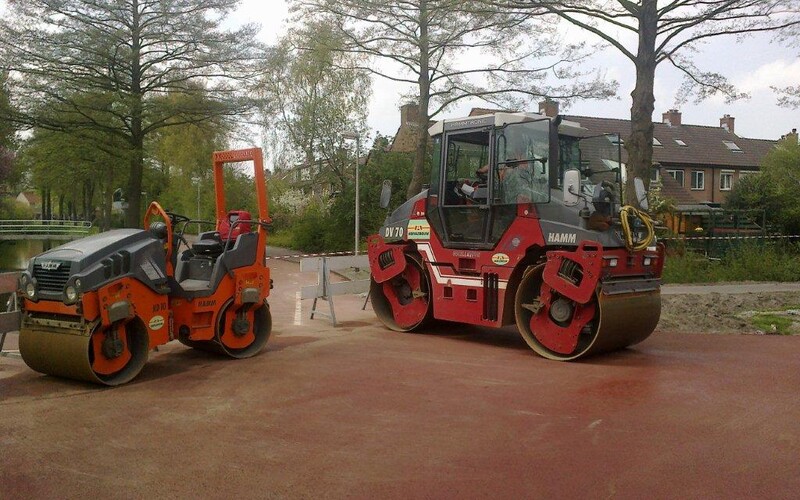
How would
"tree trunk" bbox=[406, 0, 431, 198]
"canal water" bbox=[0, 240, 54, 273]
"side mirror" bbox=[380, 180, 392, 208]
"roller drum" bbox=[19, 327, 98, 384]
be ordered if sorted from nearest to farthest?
"roller drum" bbox=[19, 327, 98, 384], "side mirror" bbox=[380, 180, 392, 208], "tree trunk" bbox=[406, 0, 431, 198], "canal water" bbox=[0, 240, 54, 273]

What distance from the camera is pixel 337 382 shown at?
7.31 m

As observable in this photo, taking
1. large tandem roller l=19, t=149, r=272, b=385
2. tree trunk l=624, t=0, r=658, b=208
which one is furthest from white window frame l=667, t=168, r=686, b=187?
large tandem roller l=19, t=149, r=272, b=385

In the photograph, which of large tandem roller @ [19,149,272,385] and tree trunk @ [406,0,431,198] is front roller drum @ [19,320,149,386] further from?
tree trunk @ [406,0,431,198]

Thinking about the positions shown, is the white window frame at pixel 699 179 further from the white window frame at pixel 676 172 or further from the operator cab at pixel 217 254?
the operator cab at pixel 217 254

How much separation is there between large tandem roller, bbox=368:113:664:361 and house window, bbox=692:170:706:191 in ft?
135

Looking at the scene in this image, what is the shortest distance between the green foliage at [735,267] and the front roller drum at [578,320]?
31.0 ft

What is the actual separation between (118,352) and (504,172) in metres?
4.94

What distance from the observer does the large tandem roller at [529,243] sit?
27.4 ft

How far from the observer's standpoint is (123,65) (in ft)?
73.6

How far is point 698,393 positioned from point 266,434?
4011 mm

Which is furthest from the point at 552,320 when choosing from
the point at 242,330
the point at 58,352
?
the point at 58,352

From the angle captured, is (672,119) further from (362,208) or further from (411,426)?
(411,426)

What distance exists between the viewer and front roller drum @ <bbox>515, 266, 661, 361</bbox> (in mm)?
8205

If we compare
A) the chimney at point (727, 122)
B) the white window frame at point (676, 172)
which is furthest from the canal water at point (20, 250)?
the chimney at point (727, 122)
